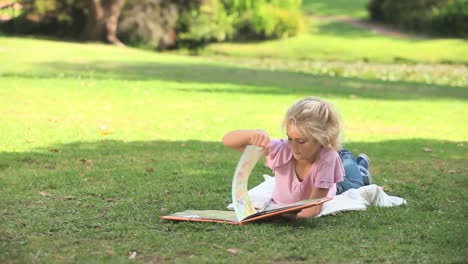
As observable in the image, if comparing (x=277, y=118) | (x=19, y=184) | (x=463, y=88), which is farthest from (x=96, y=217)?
(x=463, y=88)

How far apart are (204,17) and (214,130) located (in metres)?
18.9

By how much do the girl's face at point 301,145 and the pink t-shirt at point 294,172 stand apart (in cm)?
8

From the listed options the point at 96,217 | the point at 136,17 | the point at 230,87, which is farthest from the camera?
the point at 136,17

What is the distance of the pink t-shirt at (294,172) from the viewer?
5098mm

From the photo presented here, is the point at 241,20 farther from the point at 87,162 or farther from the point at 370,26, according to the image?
the point at 87,162

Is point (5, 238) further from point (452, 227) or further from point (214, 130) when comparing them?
point (214, 130)

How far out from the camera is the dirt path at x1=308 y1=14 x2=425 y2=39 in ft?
99.2

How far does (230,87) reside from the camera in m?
14.5

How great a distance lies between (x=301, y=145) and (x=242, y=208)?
0.56m

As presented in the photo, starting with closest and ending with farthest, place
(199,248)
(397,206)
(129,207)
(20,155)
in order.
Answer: (199,248), (129,207), (397,206), (20,155)

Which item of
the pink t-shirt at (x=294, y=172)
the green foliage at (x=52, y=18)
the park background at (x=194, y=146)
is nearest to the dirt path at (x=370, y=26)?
the park background at (x=194, y=146)

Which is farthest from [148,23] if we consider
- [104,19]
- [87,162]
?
[87,162]

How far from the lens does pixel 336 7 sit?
38844 mm

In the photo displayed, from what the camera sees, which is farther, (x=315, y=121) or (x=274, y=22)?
(x=274, y=22)
